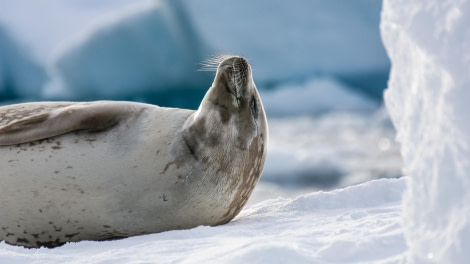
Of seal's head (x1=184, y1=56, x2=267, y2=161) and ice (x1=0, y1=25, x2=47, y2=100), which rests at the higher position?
seal's head (x1=184, y1=56, x2=267, y2=161)

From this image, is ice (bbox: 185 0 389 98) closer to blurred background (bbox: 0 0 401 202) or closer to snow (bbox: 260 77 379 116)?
blurred background (bbox: 0 0 401 202)

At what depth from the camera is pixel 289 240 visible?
1.80m

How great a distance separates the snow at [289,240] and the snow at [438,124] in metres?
0.31

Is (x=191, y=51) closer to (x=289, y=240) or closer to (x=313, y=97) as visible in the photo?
(x=313, y=97)

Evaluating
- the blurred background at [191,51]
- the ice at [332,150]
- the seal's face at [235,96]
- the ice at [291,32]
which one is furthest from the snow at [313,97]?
the seal's face at [235,96]

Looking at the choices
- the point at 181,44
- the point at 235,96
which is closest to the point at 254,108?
the point at 235,96

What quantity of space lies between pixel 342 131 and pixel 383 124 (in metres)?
1.58

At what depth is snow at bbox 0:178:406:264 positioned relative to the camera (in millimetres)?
1579

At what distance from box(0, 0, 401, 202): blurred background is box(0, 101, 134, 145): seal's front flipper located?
1039cm

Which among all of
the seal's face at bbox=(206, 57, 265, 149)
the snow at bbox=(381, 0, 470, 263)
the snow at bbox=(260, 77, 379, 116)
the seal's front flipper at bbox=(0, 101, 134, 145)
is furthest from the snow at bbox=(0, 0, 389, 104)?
the snow at bbox=(381, 0, 470, 263)

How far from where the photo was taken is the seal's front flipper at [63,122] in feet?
8.80

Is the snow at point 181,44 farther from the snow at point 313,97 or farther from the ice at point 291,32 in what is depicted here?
the snow at point 313,97

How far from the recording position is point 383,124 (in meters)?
20.4

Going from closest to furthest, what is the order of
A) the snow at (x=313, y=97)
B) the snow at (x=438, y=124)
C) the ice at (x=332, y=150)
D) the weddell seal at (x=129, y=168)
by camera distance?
the snow at (x=438, y=124) → the weddell seal at (x=129, y=168) → the ice at (x=332, y=150) → the snow at (x=313, y=97)
